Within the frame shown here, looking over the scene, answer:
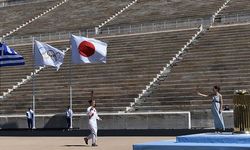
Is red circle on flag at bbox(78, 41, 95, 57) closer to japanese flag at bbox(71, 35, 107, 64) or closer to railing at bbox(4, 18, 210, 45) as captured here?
japanese flag at bbox(71, 35, 107, 64)

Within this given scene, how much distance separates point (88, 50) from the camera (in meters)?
23.5

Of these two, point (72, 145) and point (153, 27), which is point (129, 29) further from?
point (72, 145)

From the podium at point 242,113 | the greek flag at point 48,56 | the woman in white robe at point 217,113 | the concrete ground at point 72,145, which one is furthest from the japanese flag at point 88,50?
the podium at point 242,113

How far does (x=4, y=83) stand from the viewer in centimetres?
3269

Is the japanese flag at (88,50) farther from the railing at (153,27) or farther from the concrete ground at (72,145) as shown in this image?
the railing at (153,27)

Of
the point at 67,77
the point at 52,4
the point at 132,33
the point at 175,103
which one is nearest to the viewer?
the point at 175,103

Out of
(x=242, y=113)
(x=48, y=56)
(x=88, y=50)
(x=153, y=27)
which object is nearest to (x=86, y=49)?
(x=88, y=50)

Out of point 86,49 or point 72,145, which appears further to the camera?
point 86,49

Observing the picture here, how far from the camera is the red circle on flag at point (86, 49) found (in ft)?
76.6

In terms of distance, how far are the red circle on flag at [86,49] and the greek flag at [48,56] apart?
6.73 feet

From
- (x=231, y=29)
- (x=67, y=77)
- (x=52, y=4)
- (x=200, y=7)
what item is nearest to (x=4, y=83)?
(x=67, y=77)

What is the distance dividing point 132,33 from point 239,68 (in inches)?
449

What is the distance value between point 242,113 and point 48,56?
16070 mm

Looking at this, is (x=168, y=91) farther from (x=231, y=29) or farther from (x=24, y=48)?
(x=24, y=48)
